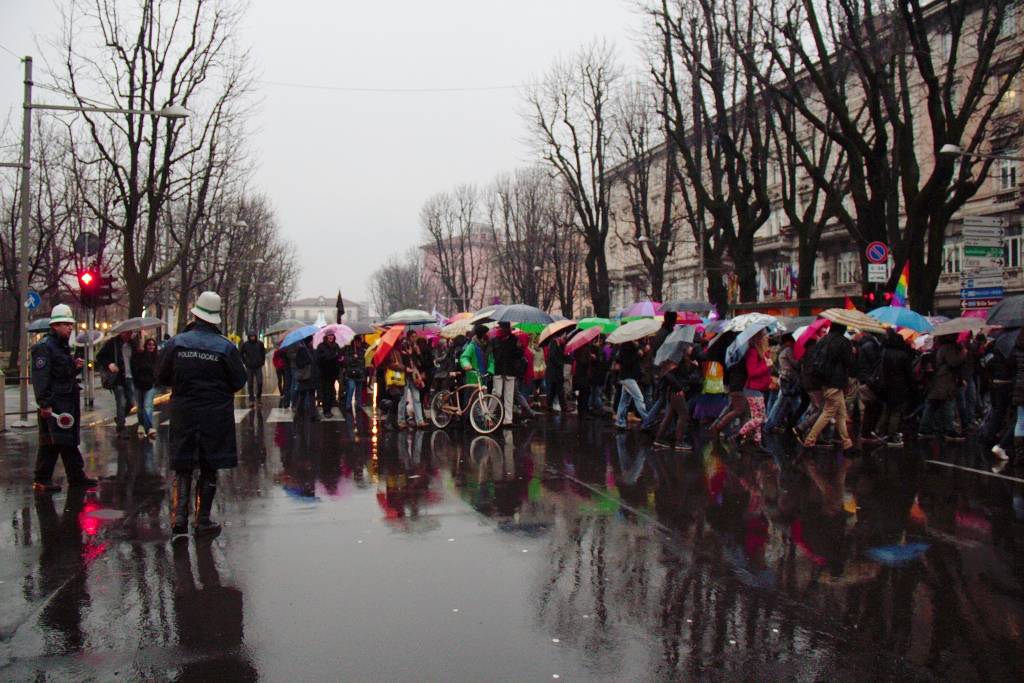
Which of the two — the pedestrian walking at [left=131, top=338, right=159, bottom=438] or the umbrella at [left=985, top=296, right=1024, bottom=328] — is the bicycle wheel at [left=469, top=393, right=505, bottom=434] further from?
the umbrella at [left=985, top=296, right=1024, bottom=328]

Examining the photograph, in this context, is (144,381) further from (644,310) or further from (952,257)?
(952,257)

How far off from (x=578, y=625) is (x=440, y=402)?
10184 mm

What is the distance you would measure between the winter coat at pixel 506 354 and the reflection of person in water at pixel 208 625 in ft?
29.6

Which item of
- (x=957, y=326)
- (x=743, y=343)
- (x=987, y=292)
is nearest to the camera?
(x=743, y=343)

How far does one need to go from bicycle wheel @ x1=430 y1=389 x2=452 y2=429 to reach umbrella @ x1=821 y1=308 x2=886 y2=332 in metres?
6.13

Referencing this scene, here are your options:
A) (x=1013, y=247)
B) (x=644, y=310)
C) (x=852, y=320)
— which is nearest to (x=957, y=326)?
(x=852, y=320)

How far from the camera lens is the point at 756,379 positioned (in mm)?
11695

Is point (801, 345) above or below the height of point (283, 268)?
below

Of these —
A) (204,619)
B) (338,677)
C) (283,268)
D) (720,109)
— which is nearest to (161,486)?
(204,619)

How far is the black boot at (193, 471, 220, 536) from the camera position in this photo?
23.1ft

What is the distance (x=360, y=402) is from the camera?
21.1 meters

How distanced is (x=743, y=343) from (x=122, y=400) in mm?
9705

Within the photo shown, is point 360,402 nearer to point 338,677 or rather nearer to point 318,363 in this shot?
point 318,363

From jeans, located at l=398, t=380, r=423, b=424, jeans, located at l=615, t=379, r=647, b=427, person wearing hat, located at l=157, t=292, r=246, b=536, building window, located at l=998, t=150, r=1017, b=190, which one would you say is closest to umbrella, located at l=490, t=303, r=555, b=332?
jeans, located at l=398, t=380, r=423, b=424
